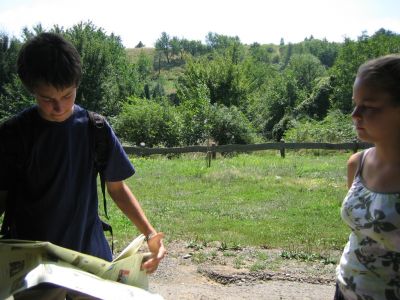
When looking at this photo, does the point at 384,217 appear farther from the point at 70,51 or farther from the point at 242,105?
the point at 242,105

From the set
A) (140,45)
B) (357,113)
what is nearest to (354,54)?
(357,113)

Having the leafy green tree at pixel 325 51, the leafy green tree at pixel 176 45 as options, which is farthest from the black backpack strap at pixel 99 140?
the leafy green tree at pixel 176 45

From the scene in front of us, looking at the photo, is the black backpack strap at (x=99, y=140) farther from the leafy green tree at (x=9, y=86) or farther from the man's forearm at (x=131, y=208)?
the leafy green tree at (x=9, y=86)

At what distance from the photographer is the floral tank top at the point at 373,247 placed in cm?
184

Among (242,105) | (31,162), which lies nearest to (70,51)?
(31,162)

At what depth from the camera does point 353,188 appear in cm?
208

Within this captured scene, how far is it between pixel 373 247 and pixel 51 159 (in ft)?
4.43

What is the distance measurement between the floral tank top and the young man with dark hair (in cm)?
81

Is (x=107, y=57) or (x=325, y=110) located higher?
(x=107, y=57)

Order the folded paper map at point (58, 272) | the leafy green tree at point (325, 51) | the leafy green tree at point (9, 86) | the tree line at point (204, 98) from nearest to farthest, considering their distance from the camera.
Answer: the folded paper map at point (58, 272), the tree line at point (204, 98), the leafy green tree at point (9, 86), the leafy green tree at point (325, 51)

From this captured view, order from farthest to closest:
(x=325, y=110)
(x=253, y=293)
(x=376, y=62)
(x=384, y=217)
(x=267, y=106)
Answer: (x=267, y=106)
(x=325, y=110)
(x=253, y=293)
(x=376, y=62)
(x=384, y=217)

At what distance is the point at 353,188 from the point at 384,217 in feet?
0.85

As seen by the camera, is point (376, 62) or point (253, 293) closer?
point (376, 62)

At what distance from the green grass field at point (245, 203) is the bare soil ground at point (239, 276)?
564mm
